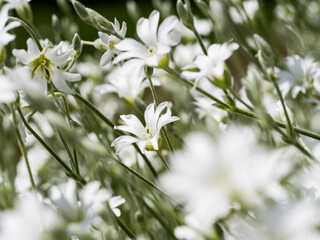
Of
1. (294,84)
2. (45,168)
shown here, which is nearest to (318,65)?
(294,84)

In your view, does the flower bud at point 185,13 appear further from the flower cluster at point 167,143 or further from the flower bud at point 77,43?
the flower bud at point 77,43

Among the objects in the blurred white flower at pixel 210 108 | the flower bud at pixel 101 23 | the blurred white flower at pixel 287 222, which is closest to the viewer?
the blurred white flower at pixel 287 222

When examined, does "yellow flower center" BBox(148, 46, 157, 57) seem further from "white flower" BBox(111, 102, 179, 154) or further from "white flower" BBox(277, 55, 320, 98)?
"white flower" BBox(277, 55, 320, 98)

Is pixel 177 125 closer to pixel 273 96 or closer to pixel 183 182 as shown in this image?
pixel 273 96

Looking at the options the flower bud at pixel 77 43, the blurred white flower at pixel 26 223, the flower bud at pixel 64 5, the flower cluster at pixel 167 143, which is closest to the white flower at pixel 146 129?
the flower cluster at pixel 167 143

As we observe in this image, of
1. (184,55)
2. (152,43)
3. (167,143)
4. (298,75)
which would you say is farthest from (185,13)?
(184,55)

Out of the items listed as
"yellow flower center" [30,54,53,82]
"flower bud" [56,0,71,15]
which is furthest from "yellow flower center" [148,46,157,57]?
"flower bud" [56,0,71,15]
